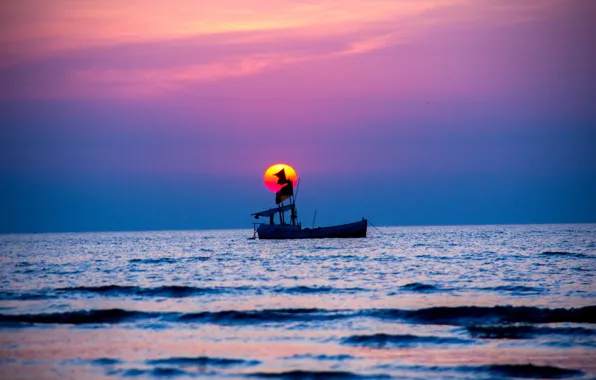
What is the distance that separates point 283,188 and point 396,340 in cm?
9270

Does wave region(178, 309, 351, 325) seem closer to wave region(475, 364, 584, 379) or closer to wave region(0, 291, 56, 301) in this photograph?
wave region(475, 364, 584, 379)

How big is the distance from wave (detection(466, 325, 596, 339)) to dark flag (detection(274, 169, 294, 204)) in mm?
89705

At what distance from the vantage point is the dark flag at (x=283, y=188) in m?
115

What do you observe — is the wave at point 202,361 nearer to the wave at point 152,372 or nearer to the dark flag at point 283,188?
the wave at point 152,372

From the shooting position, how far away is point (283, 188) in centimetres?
11550

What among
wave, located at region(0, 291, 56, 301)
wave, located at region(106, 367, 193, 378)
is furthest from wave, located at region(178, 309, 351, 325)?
wave, located at region(0, 291, 56, 301)

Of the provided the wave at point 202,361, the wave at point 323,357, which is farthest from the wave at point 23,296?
the wave at point 323,357

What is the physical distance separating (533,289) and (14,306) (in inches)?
966

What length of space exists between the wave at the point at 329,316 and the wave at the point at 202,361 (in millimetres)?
7195

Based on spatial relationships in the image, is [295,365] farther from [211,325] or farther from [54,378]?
[211,325]

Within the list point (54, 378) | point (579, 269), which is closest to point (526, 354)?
point (54, 378)

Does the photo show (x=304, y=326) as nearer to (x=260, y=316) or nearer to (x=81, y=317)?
(x=260, y=316)

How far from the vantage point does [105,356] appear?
67.5 feet

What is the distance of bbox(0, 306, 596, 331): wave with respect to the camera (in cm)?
2755
